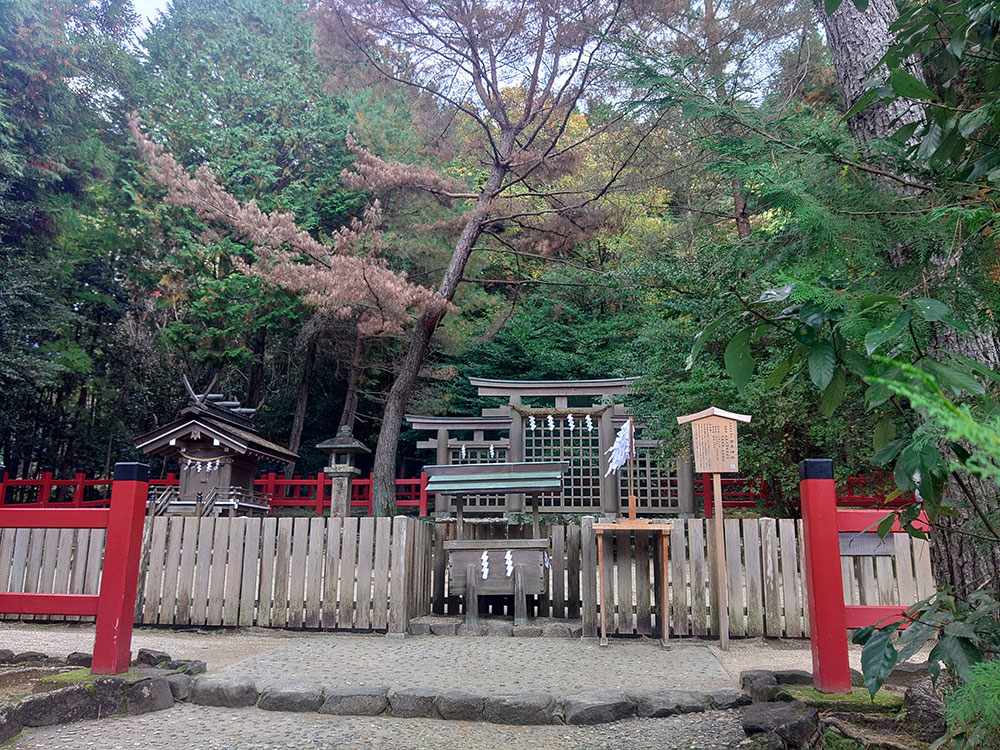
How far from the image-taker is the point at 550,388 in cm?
1298

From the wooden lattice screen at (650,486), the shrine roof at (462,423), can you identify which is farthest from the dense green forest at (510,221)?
the wooden lattice screen at (650,486)

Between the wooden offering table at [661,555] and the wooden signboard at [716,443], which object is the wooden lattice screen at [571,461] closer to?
the wooden signboard at [716,443]

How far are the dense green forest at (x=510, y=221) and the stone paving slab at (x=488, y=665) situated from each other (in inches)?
82.5

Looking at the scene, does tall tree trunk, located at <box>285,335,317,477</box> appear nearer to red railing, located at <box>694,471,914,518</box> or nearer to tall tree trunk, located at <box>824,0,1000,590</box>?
red railing, located at <box>694,471,914,518</box>

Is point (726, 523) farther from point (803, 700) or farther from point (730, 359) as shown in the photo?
point (730, 359)

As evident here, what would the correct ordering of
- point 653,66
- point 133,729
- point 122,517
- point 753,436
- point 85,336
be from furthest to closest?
point 85,336
point 753,436
point 122,517
point 133,729
point 653,66

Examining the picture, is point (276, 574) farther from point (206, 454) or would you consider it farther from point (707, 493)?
point (707, 493)

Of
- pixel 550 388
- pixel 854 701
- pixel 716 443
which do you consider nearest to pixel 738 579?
pixel 716 443

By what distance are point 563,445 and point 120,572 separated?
394 inches

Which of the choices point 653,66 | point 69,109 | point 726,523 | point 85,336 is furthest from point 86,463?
point 653,66

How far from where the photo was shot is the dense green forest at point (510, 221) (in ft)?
5.50

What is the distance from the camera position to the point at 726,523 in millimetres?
5527

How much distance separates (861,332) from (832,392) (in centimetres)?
22

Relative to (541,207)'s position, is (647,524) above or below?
below
